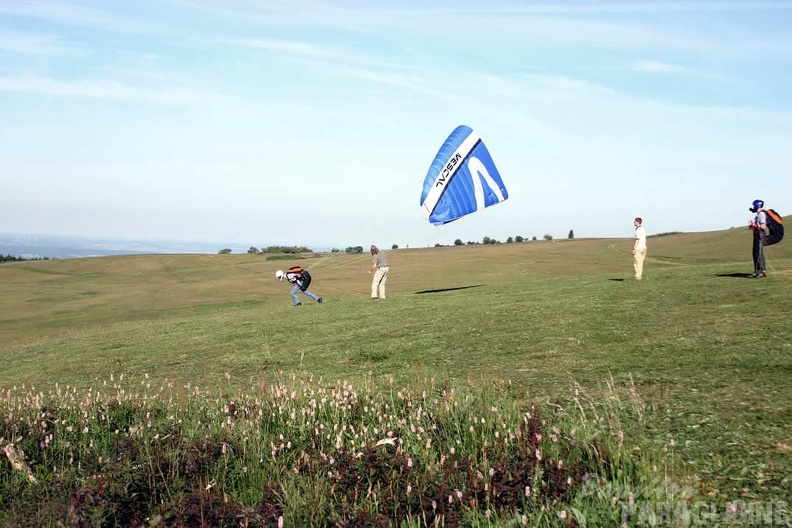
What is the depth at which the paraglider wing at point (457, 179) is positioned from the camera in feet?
92.7

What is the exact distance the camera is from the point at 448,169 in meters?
28.3

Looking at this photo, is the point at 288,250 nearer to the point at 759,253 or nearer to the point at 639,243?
the point at 639,243

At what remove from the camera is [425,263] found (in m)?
74.8

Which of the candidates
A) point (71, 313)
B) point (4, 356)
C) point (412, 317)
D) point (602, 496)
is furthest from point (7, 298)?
point (602, 496)

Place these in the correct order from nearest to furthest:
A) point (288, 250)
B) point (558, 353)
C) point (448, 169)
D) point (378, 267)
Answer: point (558, 353) → point (448, 169) → point (378, 267) → point (288, 250)

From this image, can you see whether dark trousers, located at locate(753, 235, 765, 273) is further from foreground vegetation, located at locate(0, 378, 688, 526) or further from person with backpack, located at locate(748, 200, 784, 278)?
foreground vegetation, located at locate(0, 378, 688, 526)

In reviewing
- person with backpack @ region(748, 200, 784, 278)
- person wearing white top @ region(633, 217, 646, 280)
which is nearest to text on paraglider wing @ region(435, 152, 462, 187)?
person wearing white top @ region(633, 217, 646, 280)

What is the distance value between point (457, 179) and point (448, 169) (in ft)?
2.18

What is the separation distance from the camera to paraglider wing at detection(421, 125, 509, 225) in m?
28.2

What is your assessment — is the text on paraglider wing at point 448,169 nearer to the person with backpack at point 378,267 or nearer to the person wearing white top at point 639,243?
the person with backpack at point 378,267

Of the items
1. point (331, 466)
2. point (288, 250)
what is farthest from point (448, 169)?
point (288, 250)

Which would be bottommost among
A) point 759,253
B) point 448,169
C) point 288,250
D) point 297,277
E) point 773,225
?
point 297,277

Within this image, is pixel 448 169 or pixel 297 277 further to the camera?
pixel 297 277

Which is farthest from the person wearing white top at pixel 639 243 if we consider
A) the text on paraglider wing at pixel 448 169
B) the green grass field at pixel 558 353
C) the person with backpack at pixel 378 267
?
the person with backpack at pixel 378 267
